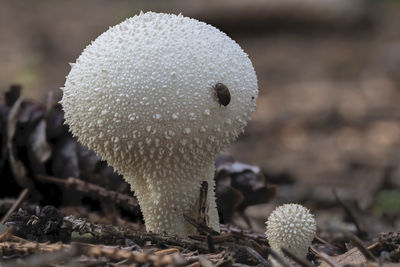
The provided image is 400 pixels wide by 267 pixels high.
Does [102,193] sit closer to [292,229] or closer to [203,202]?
[203,202]

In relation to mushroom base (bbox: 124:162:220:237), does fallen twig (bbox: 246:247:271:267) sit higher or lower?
lower

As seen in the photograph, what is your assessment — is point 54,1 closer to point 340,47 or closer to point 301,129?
point 340,47

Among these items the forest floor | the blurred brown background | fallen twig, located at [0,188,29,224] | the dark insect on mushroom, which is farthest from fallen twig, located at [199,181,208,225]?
the blurred brown background

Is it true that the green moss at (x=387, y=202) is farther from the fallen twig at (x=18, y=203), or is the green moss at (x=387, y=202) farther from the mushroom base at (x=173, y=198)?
the fallen twig at (x=18, y=203)

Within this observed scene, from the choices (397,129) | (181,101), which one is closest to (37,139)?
(181,101)

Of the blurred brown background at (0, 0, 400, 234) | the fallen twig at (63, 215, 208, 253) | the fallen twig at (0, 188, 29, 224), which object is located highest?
the blurred brown background at (0, 0, 400, 234)

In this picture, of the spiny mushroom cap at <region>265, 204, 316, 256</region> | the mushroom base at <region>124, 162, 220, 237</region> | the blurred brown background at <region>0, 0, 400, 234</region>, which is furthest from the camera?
the blurred brown background at <region>0, 0, 400, 234</region>

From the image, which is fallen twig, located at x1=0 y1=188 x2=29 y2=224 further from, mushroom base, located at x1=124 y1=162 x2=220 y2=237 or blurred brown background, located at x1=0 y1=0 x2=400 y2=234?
blurred brown background, located at x1=0 y1=0 x2=400 y2=234
